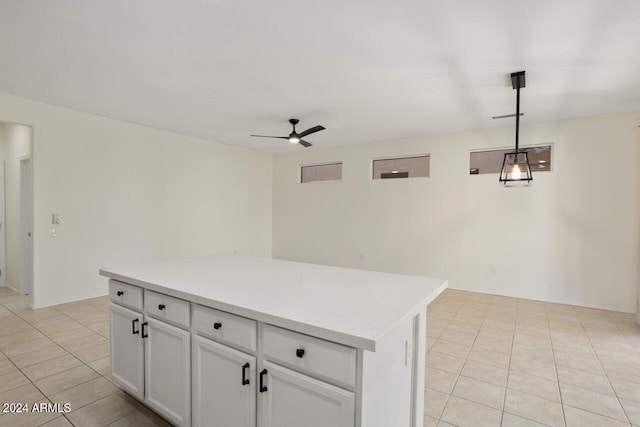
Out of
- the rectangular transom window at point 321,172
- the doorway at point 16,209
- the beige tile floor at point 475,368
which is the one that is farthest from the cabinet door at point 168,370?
the rectangular transom window at point 321,172

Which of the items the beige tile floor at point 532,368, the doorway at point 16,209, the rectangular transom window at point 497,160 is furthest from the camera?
the rectangular transom window at point 497,160

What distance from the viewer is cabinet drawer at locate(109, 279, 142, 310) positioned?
6.23 feet

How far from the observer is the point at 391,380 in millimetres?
1363

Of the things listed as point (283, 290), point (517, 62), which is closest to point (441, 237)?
point (517, 62)

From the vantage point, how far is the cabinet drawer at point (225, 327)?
1.38 meters

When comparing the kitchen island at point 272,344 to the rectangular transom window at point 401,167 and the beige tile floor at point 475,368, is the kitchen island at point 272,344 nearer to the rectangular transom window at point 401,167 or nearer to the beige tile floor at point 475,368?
the beige tile floor at point 475,368

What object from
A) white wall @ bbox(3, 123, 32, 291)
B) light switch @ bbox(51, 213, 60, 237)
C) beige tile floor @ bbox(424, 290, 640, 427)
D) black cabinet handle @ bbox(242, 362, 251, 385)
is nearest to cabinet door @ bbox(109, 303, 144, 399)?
black cabinet handle @ bbox(242, 362, 251, 385)

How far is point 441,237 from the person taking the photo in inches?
208

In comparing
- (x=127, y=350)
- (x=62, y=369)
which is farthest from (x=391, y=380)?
(x=62, y=369)

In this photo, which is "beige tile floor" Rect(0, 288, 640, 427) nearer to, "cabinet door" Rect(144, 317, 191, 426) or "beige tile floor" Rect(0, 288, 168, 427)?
"beige tile floor" Rect(0, 288, 168, 427)

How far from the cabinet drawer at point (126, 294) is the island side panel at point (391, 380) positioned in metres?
1.44

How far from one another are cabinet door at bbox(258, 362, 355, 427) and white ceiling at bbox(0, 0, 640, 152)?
6.91 ft

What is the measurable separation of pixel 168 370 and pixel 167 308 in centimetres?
34

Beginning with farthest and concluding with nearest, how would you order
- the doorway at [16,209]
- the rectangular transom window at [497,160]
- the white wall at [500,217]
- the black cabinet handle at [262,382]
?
the rectangular transom window at [497,160] → the doorway at [16,209] → the white wall at [500,217] → the black cabinet handle at [262,382]
